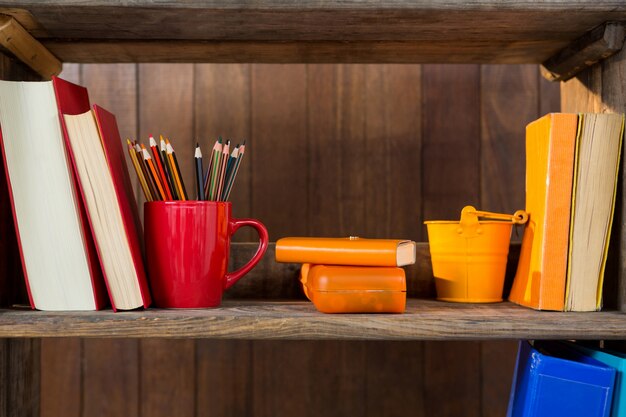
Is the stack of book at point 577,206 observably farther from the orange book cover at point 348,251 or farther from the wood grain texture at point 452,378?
the wood grain texture at point 452,378

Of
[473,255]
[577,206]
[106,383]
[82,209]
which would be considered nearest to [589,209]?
[577,206]

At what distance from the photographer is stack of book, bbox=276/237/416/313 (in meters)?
0.74

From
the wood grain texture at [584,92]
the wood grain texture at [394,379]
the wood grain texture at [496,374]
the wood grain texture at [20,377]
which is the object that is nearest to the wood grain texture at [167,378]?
the wood grain texture at [20,377]

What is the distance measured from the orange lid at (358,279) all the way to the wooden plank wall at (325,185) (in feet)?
1.33

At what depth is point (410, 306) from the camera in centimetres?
83

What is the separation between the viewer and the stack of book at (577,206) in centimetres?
78

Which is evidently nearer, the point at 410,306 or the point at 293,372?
the point at 410,306

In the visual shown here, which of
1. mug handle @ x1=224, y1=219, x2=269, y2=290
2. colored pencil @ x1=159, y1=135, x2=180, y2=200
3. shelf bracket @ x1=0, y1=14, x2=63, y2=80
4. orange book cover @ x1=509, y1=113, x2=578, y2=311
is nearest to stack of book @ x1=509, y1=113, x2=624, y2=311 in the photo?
orange book cover @ x1=509, y1=113, x2=578, y2=311

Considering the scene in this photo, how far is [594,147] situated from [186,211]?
0.51 metres

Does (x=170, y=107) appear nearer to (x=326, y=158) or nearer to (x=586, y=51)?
(x=326, y=158)

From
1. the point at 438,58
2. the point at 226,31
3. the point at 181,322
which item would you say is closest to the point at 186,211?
the point at 181,322

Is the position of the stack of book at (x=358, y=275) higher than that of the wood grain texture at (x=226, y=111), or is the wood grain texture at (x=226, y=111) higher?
the wood grain texture at (x=226, y=111)

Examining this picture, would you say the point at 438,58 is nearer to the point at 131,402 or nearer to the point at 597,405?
the point at 597,405

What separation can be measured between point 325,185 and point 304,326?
1.58 ft
